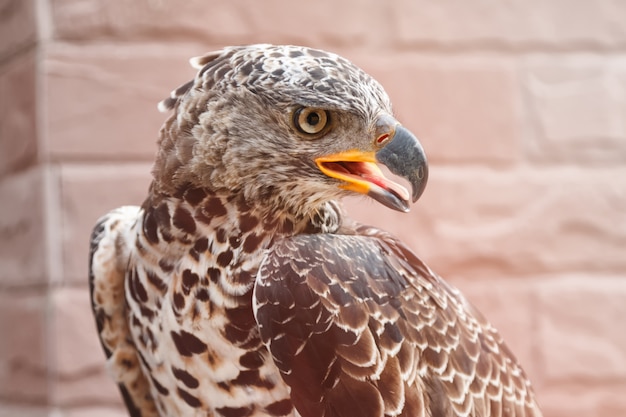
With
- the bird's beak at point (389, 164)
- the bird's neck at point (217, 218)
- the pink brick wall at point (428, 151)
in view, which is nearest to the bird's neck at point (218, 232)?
the bird's neck at point (217, 218)

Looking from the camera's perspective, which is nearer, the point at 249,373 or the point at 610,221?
the point at 249,373

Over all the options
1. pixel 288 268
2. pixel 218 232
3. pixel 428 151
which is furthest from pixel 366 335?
pixel 428 151

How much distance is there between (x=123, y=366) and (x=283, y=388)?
31cm

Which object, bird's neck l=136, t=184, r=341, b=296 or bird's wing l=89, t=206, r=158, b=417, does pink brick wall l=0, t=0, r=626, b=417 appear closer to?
bird's wing l=89, t=206, r=158, b=417

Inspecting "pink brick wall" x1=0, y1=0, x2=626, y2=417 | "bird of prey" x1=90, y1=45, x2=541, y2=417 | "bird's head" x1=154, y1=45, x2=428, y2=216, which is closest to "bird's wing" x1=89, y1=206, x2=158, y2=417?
"bird of prey" x1=90, y1=45, x2=541, y2=417

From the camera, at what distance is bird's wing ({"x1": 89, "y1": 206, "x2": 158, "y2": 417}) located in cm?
117

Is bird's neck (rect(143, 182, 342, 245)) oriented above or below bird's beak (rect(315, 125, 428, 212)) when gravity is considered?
below

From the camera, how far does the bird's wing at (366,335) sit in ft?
3.00

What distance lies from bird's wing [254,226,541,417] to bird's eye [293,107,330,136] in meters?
0.14

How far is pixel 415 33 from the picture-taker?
174 cm

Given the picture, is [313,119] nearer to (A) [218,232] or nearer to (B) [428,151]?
(A) [218,232]

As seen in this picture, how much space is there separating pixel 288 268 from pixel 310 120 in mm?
179

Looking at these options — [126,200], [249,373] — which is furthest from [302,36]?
[249,373]

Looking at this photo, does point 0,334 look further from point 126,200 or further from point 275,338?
point 275,338
